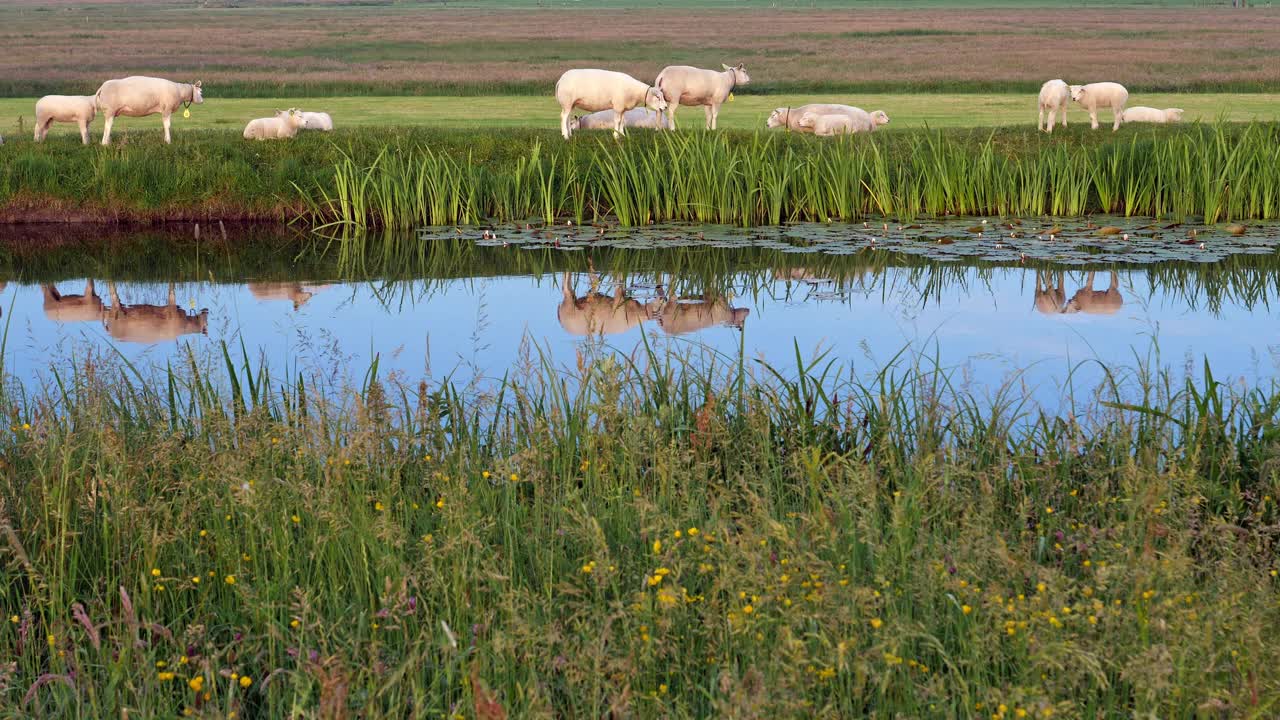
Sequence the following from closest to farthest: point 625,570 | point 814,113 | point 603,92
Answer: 1. point 625,570
2. point 603,92
3. point 814,113

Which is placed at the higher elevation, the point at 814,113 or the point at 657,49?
the point at 657,49

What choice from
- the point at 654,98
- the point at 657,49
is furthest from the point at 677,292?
the point at 657,49

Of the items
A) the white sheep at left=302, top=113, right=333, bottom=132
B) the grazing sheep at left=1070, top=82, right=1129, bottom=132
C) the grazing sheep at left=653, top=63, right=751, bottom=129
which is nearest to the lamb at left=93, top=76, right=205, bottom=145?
the white sheep at left=302, top=113, right=333, bottom=132

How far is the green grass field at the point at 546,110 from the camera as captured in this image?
20859 mm

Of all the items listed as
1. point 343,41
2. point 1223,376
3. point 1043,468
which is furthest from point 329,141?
point 343,41

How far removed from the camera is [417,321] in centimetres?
873

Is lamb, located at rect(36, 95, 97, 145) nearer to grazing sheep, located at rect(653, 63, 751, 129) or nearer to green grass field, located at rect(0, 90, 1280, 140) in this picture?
green grass field, located at rect(0, 90, 1280, 140)

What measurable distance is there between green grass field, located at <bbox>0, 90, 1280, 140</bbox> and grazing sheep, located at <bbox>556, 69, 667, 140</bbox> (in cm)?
277

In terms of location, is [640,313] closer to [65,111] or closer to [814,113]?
[65,111]

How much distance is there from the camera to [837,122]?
19.5 m

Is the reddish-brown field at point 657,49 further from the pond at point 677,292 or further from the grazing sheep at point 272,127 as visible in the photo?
the pond at point 677,292

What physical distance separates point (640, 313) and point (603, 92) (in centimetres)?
828

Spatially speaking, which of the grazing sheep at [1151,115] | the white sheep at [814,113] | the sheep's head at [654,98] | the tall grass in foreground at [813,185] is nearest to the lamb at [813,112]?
the white sheep at [814,113]

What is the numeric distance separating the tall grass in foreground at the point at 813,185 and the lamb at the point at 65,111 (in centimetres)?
399
